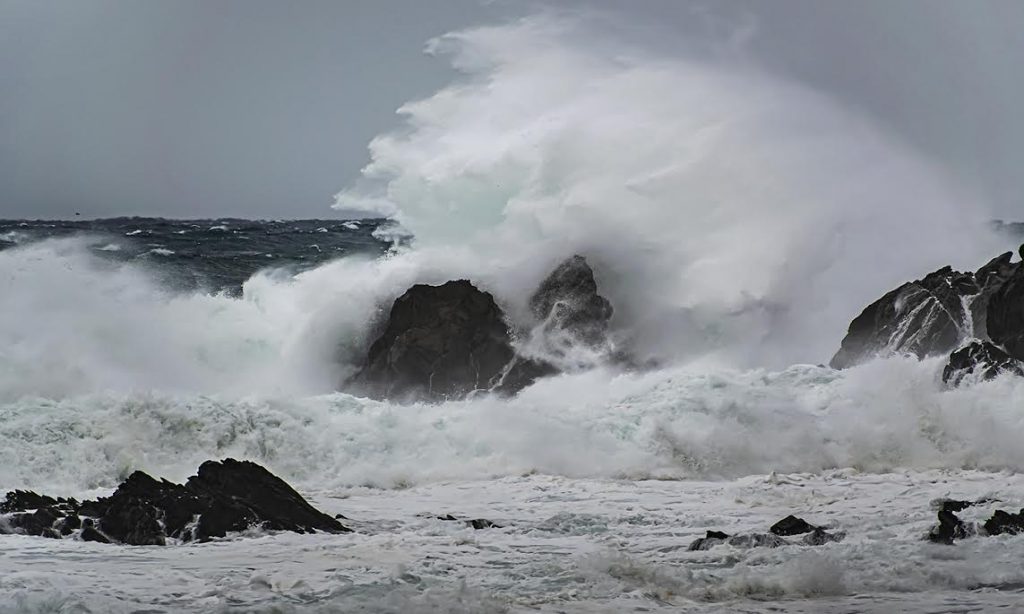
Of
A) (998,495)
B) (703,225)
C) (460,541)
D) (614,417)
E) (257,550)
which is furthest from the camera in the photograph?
(703,225)

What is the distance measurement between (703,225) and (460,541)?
1667cm

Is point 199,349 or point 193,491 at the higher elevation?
point 199,349

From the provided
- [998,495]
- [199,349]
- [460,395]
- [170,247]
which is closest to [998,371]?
[998,495]

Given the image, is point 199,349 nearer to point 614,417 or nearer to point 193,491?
point 614,417

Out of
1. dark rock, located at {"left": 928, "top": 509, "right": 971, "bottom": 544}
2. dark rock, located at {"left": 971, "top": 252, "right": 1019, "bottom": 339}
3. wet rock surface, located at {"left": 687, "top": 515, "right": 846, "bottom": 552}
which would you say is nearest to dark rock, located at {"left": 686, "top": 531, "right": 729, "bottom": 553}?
wet rock surface, located at {"left": 687, "top": 515, "right": 846, "bottom": 552}

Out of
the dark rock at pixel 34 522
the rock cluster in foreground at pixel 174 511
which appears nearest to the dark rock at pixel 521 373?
the rock cluster in foreground at pixel 174 511

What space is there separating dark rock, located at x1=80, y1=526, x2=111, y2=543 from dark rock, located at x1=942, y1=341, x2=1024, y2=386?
37.2ft

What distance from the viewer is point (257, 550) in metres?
Answer: 9.51

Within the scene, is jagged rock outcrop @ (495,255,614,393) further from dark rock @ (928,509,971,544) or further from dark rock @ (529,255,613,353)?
dark rock @ (928,509,971,544)

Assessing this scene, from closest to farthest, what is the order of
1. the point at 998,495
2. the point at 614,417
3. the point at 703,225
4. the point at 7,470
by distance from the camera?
the point at 998,495, the point at 7,470, the point at 614,417, the point at 703,225

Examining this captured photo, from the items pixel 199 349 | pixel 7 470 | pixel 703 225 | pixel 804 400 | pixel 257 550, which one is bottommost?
pixel 257 550

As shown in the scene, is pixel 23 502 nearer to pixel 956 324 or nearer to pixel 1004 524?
pixel 1004 524

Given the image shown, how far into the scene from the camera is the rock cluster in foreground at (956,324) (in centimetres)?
1625

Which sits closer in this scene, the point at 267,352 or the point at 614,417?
the point at 614,417
